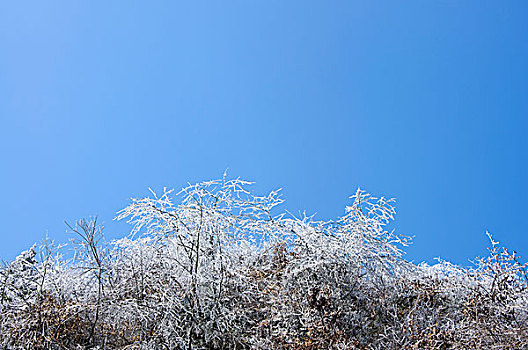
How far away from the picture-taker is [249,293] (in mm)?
6203

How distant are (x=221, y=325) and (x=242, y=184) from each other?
1.91 meters

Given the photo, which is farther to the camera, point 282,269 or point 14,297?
point 14,297

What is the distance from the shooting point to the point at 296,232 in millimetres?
6691

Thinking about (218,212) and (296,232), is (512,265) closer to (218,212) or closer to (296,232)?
(296,232)

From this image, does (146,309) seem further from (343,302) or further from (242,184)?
(343,302)

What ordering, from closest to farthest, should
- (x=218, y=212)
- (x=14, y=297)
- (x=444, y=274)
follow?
(x=218, y=212)
(x=14, y=297)
(x=444, y=274)

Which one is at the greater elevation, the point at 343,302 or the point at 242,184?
the point at 242,184

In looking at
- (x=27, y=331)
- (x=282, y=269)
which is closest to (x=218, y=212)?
(x=282, y=269)

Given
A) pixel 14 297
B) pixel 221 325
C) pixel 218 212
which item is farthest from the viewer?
pixel 14 297

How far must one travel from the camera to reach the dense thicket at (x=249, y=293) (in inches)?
224

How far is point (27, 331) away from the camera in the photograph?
20.0 feet

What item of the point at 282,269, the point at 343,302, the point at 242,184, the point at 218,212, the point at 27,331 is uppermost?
the point at 242,184

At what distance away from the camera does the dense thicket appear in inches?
Answer: 224

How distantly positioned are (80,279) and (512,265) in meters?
6.08
